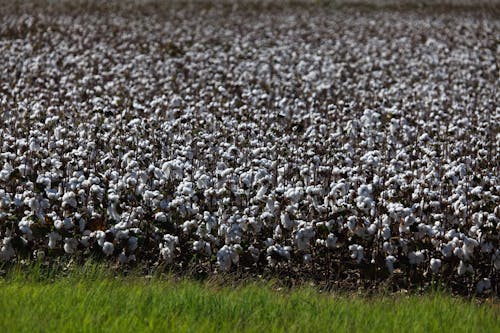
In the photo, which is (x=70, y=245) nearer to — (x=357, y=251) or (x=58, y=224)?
(x=58, y=224)

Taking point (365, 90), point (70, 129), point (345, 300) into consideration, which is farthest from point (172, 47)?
point (345, 300)

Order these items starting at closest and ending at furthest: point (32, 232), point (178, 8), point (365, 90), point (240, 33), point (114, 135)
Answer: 1. point (32, 232)
2. point (114, 135)
3. point (365, 90)
4. point (240, 33)
5. point (178, 8)

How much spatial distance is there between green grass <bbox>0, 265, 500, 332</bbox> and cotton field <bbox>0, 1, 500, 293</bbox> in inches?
22.5

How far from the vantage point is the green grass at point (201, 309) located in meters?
5.89

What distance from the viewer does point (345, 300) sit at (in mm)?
6926

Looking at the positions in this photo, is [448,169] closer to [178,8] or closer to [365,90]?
[365,90]

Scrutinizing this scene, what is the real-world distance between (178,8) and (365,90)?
1369 cm

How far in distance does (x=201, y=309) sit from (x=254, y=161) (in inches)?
117

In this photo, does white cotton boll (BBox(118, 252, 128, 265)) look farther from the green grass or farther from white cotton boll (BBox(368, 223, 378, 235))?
white cotton boll (BBox(368, 223, 378, 235))

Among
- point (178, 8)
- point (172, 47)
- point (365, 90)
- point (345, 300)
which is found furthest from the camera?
point (178, 8)

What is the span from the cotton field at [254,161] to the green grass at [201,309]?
0.57m

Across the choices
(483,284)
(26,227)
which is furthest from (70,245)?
(483,284)

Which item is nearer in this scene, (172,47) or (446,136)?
(446,136)

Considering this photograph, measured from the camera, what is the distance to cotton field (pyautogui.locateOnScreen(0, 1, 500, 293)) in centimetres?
769
